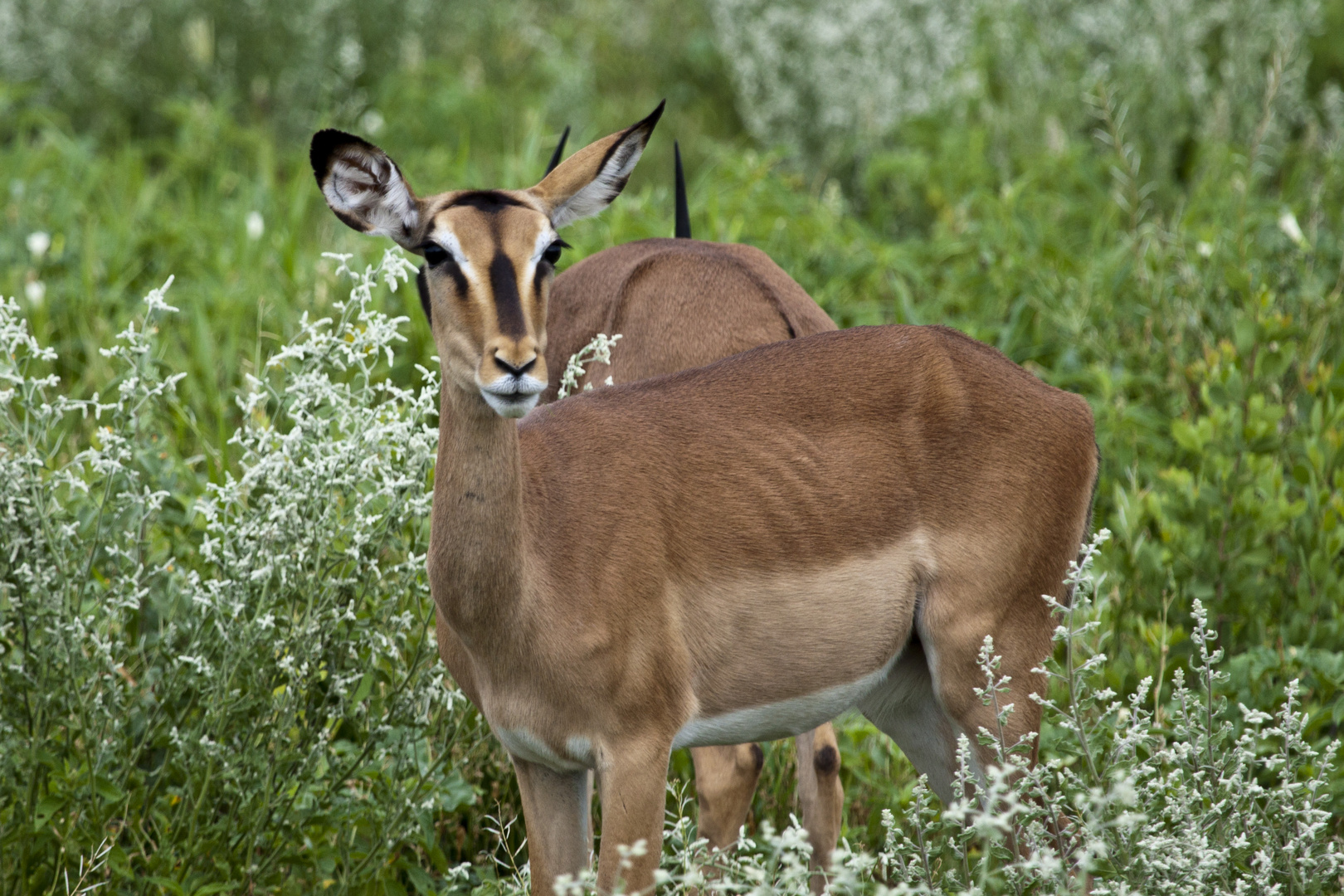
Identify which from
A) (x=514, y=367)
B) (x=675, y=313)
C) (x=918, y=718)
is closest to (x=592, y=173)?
(x=514, y=367)

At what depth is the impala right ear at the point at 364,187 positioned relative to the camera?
2805 mm

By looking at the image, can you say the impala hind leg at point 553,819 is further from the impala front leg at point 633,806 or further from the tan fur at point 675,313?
the tan fur at point 675,313

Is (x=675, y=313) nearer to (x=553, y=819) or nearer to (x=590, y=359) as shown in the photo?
(x=590, y=359)

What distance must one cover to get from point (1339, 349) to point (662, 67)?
6.60 m

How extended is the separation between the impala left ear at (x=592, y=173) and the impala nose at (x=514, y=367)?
45 cm

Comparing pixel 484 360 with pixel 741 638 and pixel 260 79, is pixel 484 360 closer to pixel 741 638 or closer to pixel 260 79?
pixel 741 638

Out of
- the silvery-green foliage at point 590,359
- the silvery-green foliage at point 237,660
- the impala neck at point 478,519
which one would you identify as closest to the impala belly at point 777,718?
the impala neck at point 478,519

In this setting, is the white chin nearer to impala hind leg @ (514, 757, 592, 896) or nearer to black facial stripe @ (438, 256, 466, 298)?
black facial stripe @ (438, 256, 466, 298)

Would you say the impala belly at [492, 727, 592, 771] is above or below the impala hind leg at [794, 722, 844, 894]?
above

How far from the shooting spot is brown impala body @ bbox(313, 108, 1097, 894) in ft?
9.34

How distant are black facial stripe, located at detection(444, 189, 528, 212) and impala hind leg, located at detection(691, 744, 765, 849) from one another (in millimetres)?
1694

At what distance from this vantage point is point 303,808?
11.5 feet

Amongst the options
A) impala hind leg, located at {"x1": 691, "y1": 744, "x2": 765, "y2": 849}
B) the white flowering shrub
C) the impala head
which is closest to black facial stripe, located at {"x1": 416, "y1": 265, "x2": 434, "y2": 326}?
the impala head

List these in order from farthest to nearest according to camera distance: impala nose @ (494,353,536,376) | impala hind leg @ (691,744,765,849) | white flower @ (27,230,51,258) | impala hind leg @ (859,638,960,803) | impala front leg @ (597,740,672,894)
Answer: white flower @ (27,230,51,258), impala hind leg @ (691,744,765,849), impala hind leg @ (859,638,960,803), impala front leg @ (597,740,672,894), impala nose @ (494,353,536,376)
